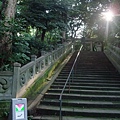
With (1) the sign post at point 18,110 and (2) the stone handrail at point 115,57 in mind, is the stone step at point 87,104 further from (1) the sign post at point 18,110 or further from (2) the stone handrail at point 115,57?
(2) the stone handrail at point 115,57

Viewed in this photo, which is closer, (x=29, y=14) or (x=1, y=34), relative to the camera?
(x=1, y=34)

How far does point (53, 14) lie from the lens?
9891 millimetres

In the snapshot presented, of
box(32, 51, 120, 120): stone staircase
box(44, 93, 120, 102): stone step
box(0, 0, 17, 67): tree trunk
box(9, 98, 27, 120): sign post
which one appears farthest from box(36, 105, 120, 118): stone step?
box(9, 98, 27, 120): sign post

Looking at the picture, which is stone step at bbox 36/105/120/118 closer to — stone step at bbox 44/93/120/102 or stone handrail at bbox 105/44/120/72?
stone step at bbox 44/93/120/102

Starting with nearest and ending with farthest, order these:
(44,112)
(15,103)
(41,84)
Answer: (15,103) → (44,112) → (41,84)

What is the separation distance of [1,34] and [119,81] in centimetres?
539

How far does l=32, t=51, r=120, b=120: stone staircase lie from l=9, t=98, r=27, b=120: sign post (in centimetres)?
203

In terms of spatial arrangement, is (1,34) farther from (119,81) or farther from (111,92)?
(119,81)

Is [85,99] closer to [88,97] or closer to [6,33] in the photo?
[88,97]

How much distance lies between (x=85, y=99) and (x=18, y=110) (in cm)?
360

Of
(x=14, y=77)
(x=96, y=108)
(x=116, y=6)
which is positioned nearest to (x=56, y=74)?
(x=96, y=108)

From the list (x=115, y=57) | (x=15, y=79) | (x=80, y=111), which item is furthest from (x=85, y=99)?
(x=115, y=57)

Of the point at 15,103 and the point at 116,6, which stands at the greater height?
the point at 116,6

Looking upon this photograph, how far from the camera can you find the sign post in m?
3.41
